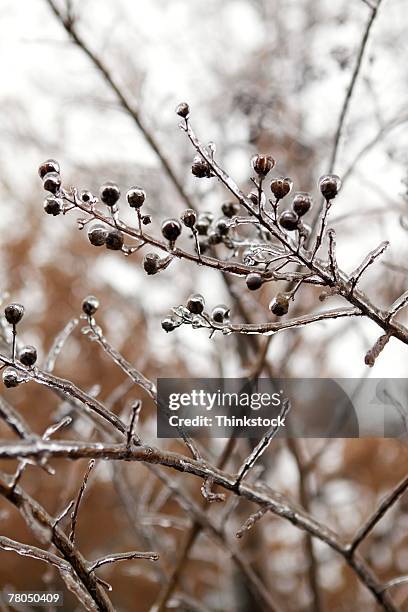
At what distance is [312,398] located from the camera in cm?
170

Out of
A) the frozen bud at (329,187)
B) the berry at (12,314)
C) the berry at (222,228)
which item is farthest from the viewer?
the berry at (222,228)

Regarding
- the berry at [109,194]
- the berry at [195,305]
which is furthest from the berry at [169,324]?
the berry at [109,194]

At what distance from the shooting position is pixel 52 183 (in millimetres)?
625

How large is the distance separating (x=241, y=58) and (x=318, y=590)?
267 cm

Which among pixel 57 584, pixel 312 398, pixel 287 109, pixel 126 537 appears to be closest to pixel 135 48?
pixel 287 109

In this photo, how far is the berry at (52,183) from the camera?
62 cm

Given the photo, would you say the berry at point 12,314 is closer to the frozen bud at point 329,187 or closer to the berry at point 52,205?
the berry at point 52,205

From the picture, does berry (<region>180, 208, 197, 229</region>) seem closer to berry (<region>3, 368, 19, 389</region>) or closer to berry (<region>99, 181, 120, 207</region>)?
berry (<region>99, 181, 120, 207</region>)

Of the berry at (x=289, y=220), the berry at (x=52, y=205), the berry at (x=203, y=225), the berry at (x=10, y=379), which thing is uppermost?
the berry at (x=203, y=225)

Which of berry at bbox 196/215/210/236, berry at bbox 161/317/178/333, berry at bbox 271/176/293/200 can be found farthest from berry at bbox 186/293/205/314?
berry at bbox 196/215/210/236

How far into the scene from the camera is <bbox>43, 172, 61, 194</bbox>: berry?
0.62 m

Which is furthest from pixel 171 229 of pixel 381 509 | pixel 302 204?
pixel 381 509

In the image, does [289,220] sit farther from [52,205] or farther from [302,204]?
[52,205]

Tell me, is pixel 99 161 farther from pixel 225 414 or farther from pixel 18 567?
pixel 18 567
